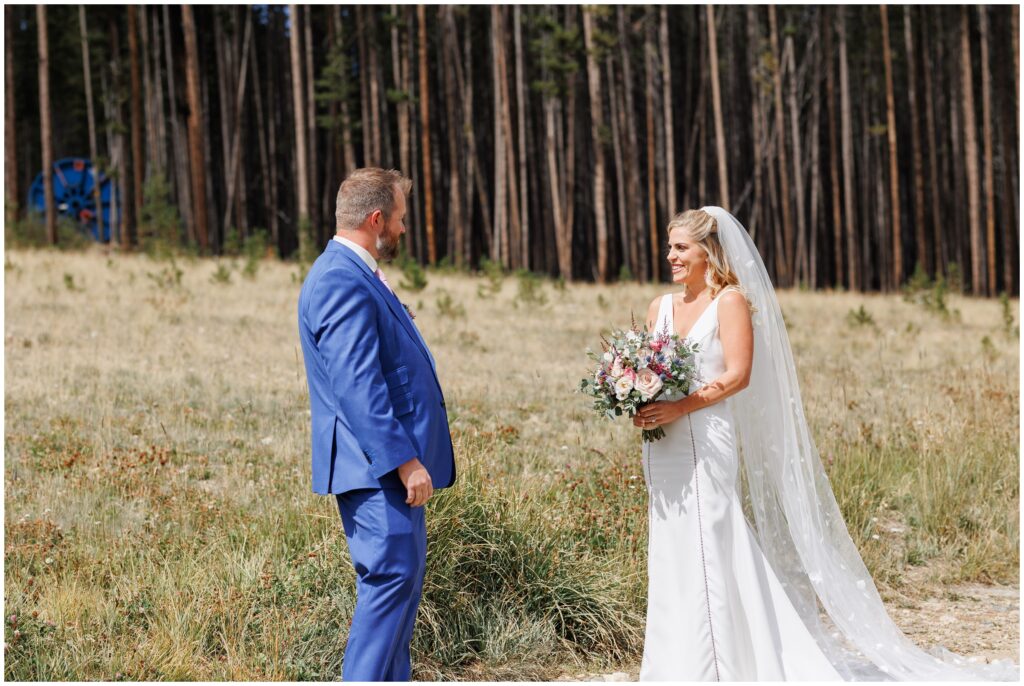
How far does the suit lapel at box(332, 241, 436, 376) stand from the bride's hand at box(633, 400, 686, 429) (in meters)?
1.06

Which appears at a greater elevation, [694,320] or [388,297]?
[388,297]

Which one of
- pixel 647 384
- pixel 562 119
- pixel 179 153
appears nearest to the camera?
pixel 647 384

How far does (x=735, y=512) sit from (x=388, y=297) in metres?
1.92

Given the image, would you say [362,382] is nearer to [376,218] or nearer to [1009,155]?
[376,218]

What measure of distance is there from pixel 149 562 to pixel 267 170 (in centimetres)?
3701

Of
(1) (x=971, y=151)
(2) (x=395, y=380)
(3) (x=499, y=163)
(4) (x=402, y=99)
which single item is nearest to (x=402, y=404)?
(2) (x=395, y=380)

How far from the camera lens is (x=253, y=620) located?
4855mm

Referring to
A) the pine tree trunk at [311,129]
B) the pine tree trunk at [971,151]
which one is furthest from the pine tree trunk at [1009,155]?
the pine tree trunk at [311,129]

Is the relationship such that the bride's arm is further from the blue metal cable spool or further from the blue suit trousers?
the blue metal cable spool

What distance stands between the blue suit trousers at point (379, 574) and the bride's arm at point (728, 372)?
1.30 meters

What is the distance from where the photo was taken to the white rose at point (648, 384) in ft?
13.8

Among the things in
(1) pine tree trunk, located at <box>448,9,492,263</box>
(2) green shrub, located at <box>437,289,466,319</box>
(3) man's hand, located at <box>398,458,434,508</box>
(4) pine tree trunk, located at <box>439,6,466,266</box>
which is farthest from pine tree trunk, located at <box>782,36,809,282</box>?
(3) man's hand, located at <box>398,458,434,508</box>

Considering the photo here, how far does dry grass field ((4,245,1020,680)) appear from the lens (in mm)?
4863

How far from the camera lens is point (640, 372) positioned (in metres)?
4.27
